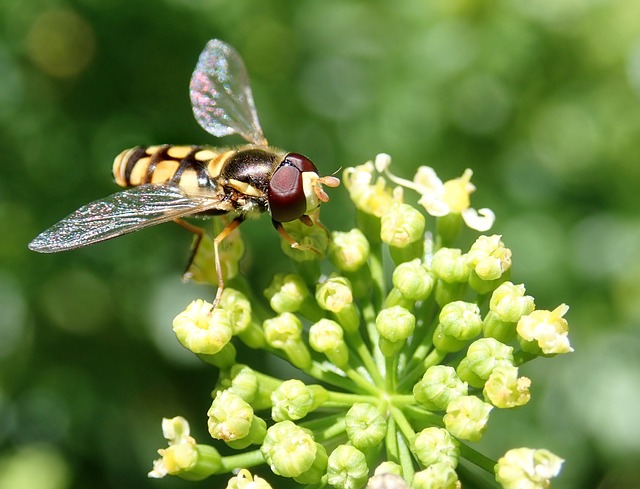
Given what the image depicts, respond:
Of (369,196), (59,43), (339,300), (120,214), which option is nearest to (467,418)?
(339,300)

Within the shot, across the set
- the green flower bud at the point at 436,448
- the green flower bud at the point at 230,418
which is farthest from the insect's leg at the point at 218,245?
the green flower bud at the point at 436,448

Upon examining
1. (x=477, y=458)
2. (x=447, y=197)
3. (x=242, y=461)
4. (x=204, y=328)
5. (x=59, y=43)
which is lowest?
(x=242, y=461)

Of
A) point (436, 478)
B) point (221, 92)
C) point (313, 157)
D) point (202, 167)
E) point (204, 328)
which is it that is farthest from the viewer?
point (313, 157)

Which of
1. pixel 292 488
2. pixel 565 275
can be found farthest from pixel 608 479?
pixel 292 488

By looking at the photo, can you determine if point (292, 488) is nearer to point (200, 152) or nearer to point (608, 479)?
point (608, 479)

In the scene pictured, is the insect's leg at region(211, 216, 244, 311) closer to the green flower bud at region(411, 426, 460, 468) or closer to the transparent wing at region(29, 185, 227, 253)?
the transparent wing at region(29, 185, 227, 253)

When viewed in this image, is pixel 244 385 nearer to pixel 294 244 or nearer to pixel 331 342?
pixel 331 342
